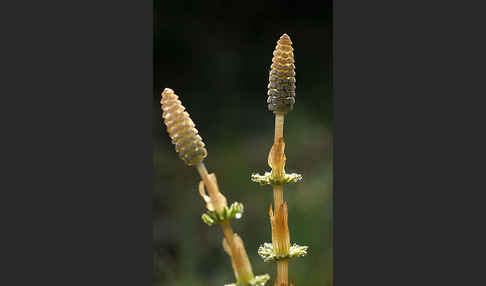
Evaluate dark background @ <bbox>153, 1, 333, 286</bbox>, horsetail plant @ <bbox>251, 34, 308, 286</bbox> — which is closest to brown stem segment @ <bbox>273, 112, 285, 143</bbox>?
horsetail plant @ <bbox>251, 34, 308, 286</bbox>

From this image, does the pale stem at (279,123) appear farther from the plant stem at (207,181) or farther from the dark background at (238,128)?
the dark background at (238,128)

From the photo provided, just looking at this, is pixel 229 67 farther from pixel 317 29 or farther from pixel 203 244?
pixel 203 244

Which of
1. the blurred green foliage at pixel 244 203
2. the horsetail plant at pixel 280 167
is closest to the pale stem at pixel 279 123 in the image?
the horsetail plant at pixel 280 167

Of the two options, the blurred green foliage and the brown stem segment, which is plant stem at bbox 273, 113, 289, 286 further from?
the blurred green foliage

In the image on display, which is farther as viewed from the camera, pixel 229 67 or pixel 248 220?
pixel 229 67

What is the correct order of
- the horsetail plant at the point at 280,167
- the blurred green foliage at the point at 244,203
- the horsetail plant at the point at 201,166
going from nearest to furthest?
the horsetail plant at the point at 201,166
the horsetail plant at the point at 280,167
the blurred green foliage at the point at 244,203

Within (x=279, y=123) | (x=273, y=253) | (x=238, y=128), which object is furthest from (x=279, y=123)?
(x=238, y=128)

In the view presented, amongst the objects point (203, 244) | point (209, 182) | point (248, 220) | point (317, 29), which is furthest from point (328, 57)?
point (209, 182)

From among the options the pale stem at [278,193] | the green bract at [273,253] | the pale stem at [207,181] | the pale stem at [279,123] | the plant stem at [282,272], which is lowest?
the plant stem at [282,272]
